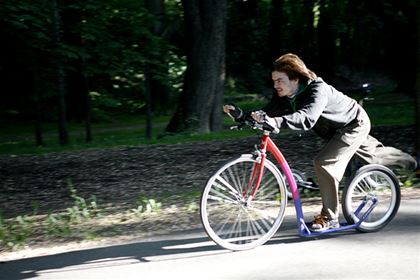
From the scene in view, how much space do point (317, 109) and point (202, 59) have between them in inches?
364

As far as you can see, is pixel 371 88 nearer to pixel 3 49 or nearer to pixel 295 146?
pixel 295 146

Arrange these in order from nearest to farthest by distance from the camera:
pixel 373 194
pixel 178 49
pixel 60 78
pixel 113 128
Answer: pixel 373 194, pixel 60 78, pixel 178 49, pixel 113 128

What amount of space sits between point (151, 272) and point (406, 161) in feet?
9.75

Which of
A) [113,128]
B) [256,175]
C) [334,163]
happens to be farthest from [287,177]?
Answer: [113,128]

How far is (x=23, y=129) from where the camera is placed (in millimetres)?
30047

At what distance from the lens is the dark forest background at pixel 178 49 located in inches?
563

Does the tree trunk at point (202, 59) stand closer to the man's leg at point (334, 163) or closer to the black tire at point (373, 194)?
the black tire at point (373, 194)

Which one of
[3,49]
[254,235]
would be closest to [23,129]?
[3,49]

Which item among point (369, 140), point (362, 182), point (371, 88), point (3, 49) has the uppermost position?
point (3, 49)

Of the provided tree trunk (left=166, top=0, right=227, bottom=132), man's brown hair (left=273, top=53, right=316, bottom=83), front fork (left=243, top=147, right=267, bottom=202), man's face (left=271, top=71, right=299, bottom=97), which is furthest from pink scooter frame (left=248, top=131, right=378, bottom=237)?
tree trunk (left=166, top=0, right=227, bottom=132)

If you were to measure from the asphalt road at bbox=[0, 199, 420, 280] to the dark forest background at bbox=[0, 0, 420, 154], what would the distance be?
3.01m

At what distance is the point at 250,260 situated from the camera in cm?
509

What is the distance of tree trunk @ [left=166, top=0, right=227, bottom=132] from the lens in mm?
14219

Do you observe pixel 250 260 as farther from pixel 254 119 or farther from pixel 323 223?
pixel 254 119
